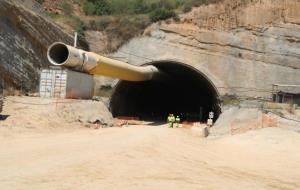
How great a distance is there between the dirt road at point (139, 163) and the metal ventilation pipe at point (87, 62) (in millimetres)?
3753

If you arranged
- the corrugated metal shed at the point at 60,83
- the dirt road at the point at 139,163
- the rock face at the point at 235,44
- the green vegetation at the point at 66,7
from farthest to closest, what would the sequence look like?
the green vegetation at the point at 66,7
the rock face at the point at 235,44
the corrugated metal shed at the point at 60,83
the dirt road at the point at 139,163

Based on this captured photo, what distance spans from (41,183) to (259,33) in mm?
28001

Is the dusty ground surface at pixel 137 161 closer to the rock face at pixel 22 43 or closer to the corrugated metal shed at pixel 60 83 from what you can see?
the corrugated metal shed at pixel 60 83

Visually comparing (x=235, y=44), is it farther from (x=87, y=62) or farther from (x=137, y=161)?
(x=137, y=161)

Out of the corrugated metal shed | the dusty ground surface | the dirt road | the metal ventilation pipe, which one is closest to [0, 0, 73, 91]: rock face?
the corrugated metal shed

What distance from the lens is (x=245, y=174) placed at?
13.7 meters

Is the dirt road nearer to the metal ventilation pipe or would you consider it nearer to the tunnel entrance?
the metal ventilation pipe

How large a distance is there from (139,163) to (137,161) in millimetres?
258

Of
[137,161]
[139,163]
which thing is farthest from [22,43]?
[139,163]

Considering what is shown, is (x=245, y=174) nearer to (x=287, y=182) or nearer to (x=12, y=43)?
(x=287, y=182)

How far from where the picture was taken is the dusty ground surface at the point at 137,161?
10930 millimetres

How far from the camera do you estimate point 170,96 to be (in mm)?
47500

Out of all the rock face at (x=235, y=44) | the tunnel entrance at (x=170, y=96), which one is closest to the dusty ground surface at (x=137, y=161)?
the rock face at (x=235, y=44)

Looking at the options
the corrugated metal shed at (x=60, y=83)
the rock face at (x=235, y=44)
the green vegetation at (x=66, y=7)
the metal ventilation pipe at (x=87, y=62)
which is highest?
the green vegetation at (x=66, y=7)
